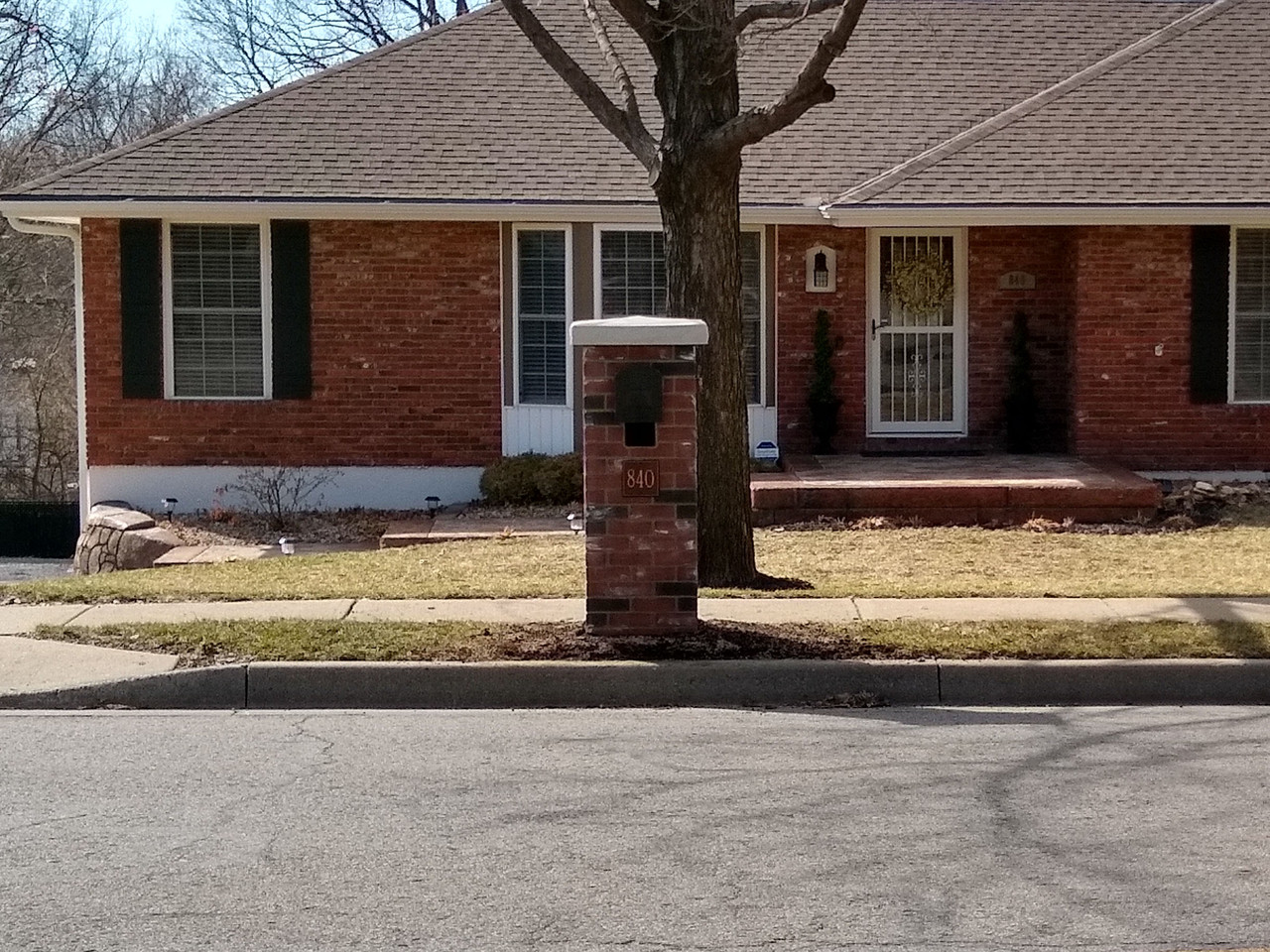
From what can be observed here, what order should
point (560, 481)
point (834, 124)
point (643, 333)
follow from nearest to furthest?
point (643, 333) < point (560, 481) < point (834, 124)

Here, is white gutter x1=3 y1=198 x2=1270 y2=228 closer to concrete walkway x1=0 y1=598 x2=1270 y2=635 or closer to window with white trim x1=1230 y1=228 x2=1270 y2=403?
window with white trim x1=1230 y1=228 x2=1270 y2=403

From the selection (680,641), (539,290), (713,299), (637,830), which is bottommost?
(637,830)

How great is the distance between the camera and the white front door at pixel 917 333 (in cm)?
1716

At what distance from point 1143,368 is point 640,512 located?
29.7 feet

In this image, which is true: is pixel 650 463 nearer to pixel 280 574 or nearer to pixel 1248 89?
pixel 280 574

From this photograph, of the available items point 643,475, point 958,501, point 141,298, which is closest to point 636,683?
point 643,475

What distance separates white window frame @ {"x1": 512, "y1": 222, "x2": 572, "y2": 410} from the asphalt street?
8778mm

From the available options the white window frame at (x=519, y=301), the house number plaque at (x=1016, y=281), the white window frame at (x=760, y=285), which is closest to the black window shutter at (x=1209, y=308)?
the house number plaque at (x=1016, y=281)

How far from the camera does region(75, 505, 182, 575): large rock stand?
572 inches

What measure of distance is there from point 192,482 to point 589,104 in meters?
7.39

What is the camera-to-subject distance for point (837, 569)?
12.1m

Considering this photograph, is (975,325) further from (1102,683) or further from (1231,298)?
(1102,683)

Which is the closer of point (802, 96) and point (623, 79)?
point (802, 96)

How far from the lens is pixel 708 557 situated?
1077 cm
